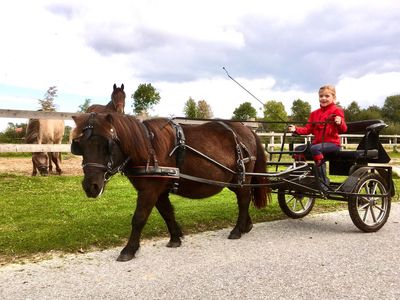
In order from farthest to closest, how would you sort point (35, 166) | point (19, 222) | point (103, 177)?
point (35, 166) < point (19, 222) < point (103, 177)

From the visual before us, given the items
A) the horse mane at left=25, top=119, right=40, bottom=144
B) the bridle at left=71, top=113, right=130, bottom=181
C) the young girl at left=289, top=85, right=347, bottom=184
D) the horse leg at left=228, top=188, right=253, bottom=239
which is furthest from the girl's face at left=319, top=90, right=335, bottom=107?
the horse mane at left=25, top=119, right=40, bottom=144

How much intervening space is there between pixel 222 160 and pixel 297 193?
5.39 ft

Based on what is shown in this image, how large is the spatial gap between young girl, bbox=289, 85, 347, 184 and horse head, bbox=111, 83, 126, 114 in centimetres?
297

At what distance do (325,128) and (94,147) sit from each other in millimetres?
3506

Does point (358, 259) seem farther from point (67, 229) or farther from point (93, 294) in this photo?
point (67, 229)

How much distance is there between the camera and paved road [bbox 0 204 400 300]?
131 inches

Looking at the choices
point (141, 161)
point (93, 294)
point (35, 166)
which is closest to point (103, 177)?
point (141, 161)

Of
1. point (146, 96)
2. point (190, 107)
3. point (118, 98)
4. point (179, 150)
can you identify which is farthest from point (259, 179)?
point (190, 107)

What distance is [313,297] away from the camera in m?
3.25

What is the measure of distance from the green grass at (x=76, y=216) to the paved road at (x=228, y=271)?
1.44 feet

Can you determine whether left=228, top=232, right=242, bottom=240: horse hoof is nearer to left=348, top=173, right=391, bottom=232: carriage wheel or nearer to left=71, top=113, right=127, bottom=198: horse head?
left=348, top=173, right=391, bottom=232: carriage wheel

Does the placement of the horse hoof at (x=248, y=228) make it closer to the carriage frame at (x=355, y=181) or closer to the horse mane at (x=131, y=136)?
the carriage frame at (x=355, y=181)

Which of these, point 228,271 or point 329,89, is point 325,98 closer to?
point 329,89

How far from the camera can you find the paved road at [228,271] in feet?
10.9
